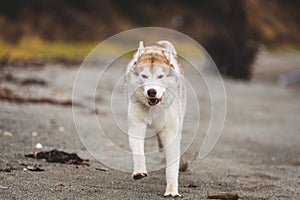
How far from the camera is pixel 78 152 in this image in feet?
22.8

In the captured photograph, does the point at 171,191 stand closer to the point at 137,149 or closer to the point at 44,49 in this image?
the point at 137,149

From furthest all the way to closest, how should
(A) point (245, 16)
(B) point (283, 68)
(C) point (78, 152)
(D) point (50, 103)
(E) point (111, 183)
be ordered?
(B) point (283, 68) → (A) point (245, 16) → (D) point (50, 103) → (C) point (78, 152) → (E) point (111, 183)

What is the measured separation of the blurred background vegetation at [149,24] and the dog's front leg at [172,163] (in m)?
10.4

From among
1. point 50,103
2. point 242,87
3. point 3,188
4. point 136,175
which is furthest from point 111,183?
point 242,87

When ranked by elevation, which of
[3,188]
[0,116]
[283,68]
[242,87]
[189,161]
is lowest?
[3,188]

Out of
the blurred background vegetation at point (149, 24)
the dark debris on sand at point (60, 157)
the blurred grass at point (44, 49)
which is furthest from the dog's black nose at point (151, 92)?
the blurred grass at point (44, 49)

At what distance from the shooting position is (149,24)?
26047mm

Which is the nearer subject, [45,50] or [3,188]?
[3,188]

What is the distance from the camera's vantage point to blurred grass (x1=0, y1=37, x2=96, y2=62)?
20388mm

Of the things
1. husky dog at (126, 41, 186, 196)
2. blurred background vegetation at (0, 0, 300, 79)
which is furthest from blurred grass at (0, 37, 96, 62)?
husky dog at (126, 41, 186, 196)

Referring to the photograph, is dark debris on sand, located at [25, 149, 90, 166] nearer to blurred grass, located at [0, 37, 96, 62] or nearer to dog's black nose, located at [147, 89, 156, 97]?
dog's black nose, located at [147, 89, 156, 97]

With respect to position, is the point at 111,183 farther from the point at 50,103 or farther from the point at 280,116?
the point at 280,116

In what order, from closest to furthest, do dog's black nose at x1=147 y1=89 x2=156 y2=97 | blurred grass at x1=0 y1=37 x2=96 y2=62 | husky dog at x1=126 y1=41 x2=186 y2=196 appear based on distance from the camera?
dog's black nose at x1=147 y1=89 x2=156 y2=97 → husky dog at x1=126 y1=41 x2=186 y2=196 → blurred grass at x1=0 y1=37 x2=96 y2=62

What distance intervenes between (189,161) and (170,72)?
5.88 feet
